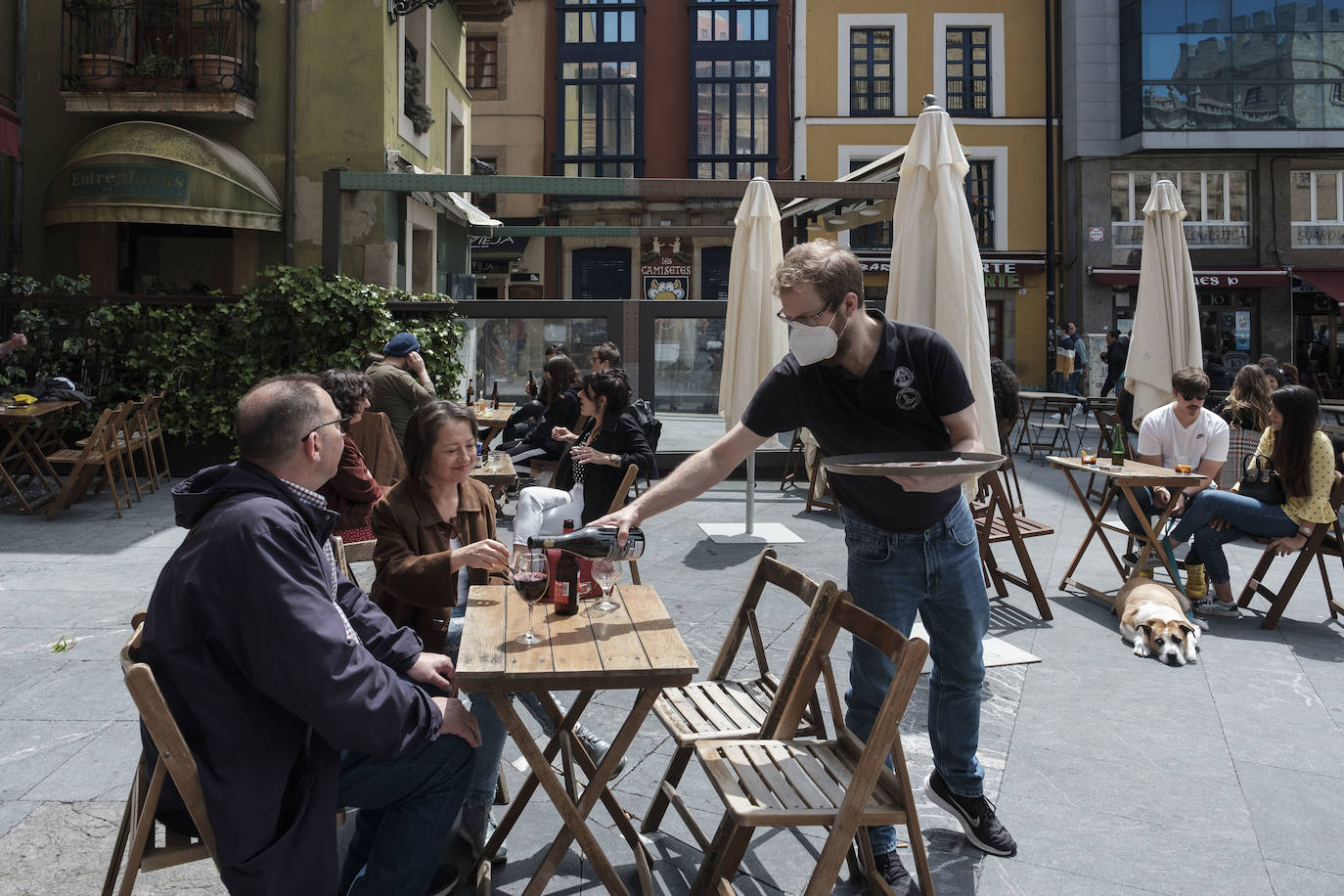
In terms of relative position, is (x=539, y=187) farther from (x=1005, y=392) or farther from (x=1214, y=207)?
(x=1214, y=207)

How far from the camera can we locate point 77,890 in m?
2.93

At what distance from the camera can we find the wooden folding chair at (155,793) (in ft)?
7.04

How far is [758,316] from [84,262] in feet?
31.2

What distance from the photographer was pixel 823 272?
9.88ft

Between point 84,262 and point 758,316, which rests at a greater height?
point 84,262

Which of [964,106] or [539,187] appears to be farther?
[964,106]

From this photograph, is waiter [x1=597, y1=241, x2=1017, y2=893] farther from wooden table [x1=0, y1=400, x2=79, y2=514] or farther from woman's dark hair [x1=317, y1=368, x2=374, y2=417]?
wooden table [x1=0, y1=400, x2=79, y2=514]

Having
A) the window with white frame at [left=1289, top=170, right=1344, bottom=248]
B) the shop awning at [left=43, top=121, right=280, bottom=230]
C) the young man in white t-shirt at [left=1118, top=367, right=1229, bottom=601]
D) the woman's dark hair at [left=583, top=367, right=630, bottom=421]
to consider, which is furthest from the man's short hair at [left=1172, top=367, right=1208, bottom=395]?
the window with white frame at [left=1289, top=170, right=1344, bottom=248]

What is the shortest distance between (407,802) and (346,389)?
3.39 meters

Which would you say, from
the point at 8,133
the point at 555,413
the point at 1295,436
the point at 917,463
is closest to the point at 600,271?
the point at 8,133

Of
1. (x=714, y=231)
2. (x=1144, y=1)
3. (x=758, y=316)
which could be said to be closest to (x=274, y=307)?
(x=758, y=316)

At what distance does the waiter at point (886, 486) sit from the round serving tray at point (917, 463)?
0.35 feet

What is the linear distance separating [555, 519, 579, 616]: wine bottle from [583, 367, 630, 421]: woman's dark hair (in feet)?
11.7

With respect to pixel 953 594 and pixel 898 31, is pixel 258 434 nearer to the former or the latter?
pixel 953 594
